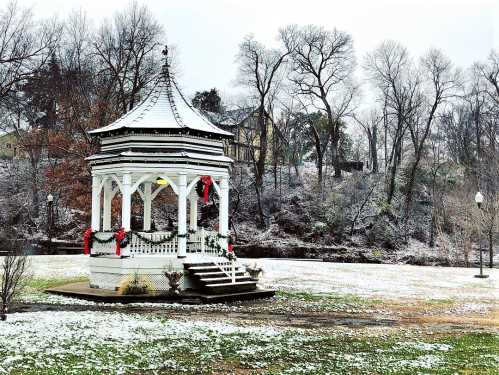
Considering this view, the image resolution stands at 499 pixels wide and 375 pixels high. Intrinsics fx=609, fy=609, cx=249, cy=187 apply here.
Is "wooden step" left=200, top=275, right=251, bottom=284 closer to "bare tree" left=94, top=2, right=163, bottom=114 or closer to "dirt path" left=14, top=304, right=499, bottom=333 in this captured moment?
"dirt path" left=14, top=304, right=499, bottom=333

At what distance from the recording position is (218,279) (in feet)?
65.6

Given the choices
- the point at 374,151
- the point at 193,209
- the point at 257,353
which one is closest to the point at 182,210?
the point at 193,209

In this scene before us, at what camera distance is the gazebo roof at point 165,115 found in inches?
822

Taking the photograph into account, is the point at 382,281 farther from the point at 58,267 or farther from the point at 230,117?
the point at 230,117

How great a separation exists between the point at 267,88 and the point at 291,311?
3991 centimetres

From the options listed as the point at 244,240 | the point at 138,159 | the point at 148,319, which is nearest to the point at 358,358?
the point at 148,319

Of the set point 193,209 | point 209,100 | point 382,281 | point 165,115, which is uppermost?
point 209,100

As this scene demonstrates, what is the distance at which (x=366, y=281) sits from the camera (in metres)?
25.7

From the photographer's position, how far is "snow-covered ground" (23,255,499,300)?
22188 mm

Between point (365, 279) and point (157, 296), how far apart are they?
11.2 meters

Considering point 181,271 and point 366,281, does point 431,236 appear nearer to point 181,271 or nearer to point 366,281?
point 366,281

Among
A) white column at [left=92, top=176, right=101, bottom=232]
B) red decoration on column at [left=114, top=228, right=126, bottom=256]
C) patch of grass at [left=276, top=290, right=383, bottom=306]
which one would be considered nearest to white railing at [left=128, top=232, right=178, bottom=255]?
red decoration on column at [left=114, top=228, right=126, bottom=256]

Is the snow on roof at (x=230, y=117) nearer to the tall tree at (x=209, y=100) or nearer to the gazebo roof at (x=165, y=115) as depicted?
the tall tree at (x=209, y=100)

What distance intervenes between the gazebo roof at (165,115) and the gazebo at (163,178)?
0.11 ft
